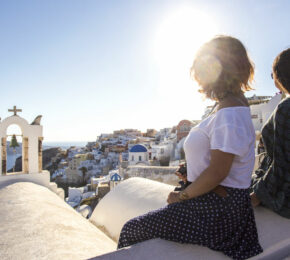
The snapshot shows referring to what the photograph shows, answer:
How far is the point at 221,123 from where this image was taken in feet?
4.32

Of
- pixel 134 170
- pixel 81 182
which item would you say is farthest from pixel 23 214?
pixel 81 182

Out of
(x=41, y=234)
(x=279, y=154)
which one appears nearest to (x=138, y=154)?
(x=41, y=234)

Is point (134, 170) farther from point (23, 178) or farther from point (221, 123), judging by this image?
point (221, 123)

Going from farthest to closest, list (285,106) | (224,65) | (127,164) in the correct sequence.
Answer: (127,164) < (285,106) < (224,65)

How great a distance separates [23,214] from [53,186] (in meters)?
2.91

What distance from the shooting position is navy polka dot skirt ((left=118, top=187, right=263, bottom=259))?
1374 mm

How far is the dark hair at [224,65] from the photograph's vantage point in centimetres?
143

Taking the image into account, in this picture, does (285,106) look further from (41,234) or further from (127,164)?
(127,164)

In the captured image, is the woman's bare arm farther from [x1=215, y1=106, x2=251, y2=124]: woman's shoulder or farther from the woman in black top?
the woman in black top

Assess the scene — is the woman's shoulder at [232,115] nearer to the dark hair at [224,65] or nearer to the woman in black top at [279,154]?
the dark hair at [224,65]

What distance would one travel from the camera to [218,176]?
131 centimetres

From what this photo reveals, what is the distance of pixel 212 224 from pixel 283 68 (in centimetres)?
127

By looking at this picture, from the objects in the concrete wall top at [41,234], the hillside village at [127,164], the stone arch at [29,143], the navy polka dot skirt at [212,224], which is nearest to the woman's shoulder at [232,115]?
the navy polka dot skirt at [212,224]

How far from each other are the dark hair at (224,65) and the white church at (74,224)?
3.17ft
